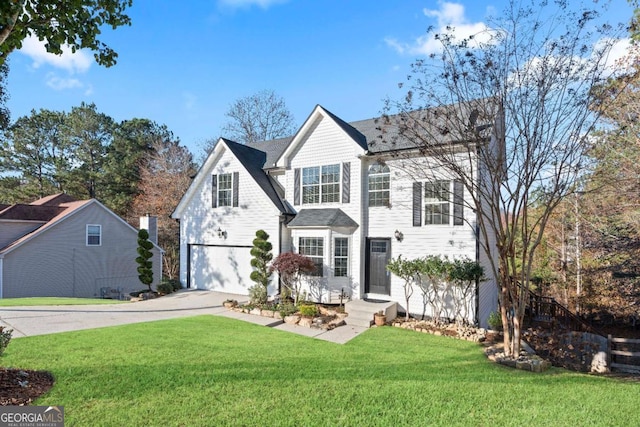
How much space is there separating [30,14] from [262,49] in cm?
1066

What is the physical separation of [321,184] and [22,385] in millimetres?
10965

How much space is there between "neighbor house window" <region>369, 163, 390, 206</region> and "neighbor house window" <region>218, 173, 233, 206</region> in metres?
6.92

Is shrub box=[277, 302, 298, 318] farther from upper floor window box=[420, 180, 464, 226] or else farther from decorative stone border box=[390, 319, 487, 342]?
upper floor window box=[420, 180, 464, 226]

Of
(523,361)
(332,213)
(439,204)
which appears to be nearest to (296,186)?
(332,213)

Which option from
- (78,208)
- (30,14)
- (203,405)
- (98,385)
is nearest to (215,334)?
(98,385)

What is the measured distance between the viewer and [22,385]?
15.7 feet

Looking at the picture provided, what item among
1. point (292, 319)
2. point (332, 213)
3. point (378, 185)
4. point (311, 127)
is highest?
point (311, 127)

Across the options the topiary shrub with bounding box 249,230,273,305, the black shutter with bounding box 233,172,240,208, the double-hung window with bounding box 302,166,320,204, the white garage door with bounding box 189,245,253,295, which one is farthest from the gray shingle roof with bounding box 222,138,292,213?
the white garage door with bounding box 189,245,253,295

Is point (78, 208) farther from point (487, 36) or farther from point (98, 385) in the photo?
point (487, 36)

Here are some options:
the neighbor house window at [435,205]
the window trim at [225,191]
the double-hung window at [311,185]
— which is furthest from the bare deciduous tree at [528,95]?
the window trim at [225,191]

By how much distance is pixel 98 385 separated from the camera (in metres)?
5.05

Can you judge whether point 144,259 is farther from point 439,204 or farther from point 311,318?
point 439,204

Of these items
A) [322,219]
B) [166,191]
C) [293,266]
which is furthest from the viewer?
[166,191]

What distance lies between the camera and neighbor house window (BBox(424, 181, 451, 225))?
1136 centimetres
